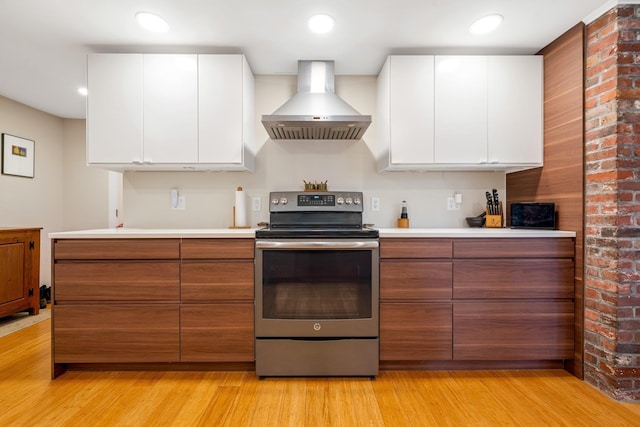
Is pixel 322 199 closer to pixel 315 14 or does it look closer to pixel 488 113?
pixel 315 14

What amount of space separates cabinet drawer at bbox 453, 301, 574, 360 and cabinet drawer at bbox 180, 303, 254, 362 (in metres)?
1.34

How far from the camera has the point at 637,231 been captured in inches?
73.5

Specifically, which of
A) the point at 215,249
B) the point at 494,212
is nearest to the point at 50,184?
the point at 215,249

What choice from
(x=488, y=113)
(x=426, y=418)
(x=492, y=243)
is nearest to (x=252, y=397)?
(x=426, y=418)

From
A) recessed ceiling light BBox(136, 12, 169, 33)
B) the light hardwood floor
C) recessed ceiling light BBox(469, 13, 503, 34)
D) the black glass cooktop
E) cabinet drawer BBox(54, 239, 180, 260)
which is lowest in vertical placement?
the light hardwood floor

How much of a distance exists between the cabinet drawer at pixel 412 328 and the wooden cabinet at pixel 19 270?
11.4 feet

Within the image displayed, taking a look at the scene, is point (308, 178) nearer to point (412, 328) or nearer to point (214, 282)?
point (214, 282)

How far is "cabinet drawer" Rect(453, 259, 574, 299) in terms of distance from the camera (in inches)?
84.7

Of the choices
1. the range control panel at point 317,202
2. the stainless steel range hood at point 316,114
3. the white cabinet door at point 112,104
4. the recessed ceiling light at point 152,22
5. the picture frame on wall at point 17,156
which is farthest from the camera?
the picture frame on wall at point 17,156

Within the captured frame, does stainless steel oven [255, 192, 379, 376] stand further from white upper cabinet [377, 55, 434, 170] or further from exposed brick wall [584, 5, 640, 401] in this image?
exposed brick wall [584, 5, 640, 401]

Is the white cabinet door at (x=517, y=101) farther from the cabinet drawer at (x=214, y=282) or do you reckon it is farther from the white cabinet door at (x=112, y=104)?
the white cabinet door at (x=112, y=104)

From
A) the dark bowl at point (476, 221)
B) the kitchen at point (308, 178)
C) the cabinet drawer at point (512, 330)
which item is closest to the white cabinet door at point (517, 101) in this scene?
the kitchen at point (308, 178)

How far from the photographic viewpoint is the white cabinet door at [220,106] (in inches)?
93.6

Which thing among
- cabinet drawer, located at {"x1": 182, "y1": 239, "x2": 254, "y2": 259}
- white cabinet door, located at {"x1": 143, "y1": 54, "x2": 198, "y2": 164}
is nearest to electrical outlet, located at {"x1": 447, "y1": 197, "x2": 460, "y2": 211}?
cabinet drawer, located at {"x1": 182, "y1": 239, "x2": 254, "y2": 259}
